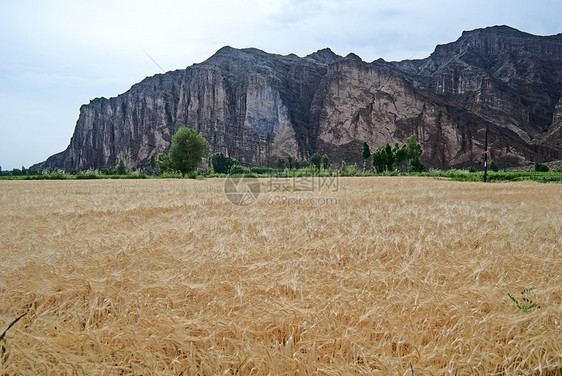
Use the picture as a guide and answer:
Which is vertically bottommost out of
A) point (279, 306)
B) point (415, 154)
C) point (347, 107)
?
point (279, 306)

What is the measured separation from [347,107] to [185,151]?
109 meters

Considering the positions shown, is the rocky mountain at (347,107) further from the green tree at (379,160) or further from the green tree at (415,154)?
the green tree at (379,160)

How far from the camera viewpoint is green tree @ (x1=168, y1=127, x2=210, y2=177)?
53594 millimetres

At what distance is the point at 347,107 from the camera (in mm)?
141500

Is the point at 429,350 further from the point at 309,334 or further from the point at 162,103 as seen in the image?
the point at 162,103

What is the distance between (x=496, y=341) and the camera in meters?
1.54

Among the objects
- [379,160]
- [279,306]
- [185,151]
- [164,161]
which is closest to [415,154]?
[379,160]

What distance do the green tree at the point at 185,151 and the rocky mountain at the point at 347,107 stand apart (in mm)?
94916

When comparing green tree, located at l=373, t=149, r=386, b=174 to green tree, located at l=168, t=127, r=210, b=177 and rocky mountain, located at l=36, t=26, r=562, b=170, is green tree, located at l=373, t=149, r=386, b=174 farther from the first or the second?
rocky mountain, located at l=36, t=26, r=562, b=170

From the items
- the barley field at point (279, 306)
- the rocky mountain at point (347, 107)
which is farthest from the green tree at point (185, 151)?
the rocky mountain at point (347, 107)

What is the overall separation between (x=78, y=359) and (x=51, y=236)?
325 cm

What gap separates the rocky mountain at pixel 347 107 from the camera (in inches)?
4850

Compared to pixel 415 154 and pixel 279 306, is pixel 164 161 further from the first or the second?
pixel 415 154

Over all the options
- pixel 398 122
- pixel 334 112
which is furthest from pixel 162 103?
pixel 398 122
